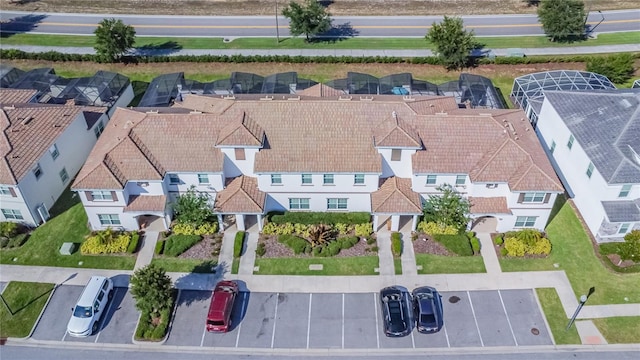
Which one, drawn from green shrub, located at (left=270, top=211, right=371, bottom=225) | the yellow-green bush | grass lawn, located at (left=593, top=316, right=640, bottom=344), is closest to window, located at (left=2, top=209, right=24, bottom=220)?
green shrub, located at (left=270, top=211, right=371, bottom=225)

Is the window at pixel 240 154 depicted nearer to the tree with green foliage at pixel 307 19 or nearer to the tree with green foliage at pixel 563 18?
the tree with green foliage at pixel 307 19

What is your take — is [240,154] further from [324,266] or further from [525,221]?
[525,221]

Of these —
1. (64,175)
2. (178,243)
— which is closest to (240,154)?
(178,243)

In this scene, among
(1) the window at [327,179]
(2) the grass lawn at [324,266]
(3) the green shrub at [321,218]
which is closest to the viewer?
(2) the grass lawn at [324,266]

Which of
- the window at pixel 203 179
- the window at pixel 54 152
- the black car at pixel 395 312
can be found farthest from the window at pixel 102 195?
the black car at pixel 395 312

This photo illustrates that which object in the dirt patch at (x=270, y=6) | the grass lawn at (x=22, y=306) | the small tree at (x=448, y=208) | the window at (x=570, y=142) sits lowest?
the grass lawn at (x=22, y=306)

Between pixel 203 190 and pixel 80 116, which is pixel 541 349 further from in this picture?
pixel 80 116

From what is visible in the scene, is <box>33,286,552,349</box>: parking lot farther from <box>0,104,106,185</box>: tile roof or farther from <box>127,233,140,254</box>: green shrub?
<box>0,104,106,185</box>: tile roof

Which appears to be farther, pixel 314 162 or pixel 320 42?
pixel 320 42
